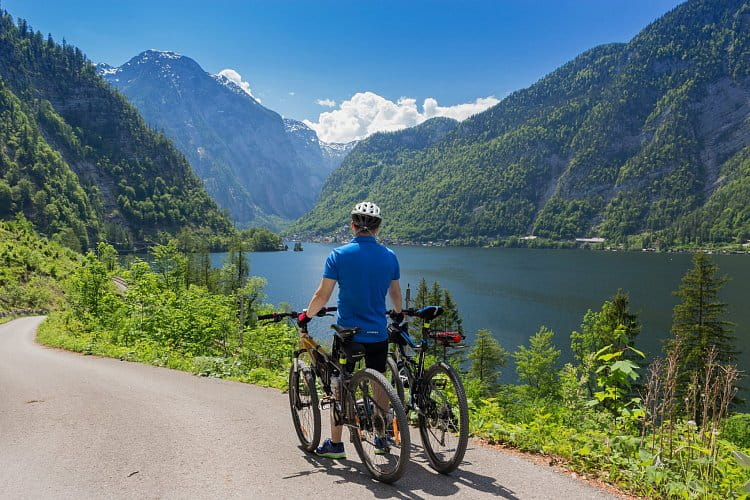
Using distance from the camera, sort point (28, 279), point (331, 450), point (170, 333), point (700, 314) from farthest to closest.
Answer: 1. point (28, 279)
2. point (700, 314)
3. point (170, 333)
4. point (331, 450)

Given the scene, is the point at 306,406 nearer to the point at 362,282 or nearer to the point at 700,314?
the point at 362,282

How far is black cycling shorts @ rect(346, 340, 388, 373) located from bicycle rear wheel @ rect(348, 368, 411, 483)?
0.50 feet

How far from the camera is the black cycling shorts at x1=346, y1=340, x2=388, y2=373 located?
455cm

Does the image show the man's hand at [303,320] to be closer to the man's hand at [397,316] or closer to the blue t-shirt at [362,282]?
the blue t-shirt at [362,282]

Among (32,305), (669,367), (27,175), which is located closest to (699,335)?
(669,367)

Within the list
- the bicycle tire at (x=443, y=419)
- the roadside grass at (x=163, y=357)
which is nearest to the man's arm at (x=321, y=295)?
the bicycle tire at (x=443, y=419)

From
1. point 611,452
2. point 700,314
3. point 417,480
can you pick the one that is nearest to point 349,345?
point 417,480

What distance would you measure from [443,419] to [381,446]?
68cm

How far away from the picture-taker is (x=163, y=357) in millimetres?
12047

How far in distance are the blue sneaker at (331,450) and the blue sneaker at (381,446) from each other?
25.9 inches

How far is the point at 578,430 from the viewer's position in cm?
564

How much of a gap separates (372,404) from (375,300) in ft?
3.33

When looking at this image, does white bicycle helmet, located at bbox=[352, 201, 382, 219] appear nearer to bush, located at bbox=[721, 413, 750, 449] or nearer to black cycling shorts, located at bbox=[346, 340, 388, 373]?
Answer: black cycling shorts, located at bbox=[346, 340, 388, 373]

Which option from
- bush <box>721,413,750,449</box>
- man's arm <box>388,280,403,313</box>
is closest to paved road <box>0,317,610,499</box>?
man's arm <box>388,280,403,313</box>
